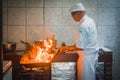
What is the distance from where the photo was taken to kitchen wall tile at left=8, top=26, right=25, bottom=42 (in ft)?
22.7

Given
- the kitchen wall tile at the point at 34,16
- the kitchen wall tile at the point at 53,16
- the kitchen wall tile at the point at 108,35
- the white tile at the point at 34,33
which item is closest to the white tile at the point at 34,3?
the kitchen wall tile at the point at 34,16

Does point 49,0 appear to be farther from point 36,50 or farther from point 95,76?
point 95,76

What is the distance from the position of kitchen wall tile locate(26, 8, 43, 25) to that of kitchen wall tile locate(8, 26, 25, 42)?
0.90 feet

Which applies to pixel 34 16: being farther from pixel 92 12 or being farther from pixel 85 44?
pixel 85 44

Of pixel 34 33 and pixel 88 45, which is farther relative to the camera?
pixel 34 33

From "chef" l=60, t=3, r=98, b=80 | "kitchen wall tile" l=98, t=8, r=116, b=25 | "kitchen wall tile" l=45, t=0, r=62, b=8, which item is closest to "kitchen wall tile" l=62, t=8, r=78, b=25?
"kitchen wall tile" l=45, t=0, r=62, b=8

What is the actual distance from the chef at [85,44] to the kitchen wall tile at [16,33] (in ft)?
5.99

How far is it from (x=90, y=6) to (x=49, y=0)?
1.07 metres

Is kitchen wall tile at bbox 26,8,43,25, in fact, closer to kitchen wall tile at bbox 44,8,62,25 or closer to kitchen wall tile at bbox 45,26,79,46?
kitchen wall tile at bbox 44,8,62,25

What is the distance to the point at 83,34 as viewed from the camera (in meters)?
5.30

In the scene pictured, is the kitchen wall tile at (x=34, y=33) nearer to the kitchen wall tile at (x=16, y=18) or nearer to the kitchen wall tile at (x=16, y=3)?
the kitchen wall tile at (x=16, y=18)

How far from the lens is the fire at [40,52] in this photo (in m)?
5.89

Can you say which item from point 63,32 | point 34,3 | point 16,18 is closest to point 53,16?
point 63,32

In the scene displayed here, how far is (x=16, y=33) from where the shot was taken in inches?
273
